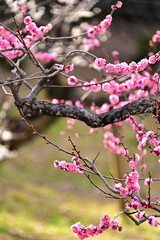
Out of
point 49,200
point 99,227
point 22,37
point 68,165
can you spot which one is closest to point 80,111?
point 68,165

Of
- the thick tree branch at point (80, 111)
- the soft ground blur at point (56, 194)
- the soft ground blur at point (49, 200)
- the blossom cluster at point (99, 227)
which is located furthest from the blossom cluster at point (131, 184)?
the soft ground blur at point (49, 200)

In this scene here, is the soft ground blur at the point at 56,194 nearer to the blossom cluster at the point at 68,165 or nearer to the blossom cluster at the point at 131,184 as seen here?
the blossom cluster at the point at 68,165

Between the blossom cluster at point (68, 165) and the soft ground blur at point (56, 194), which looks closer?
Answer: the blossom cluster at point (68, 165)

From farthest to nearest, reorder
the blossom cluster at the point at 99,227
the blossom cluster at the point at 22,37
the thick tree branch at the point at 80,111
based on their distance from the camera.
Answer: the blossom cluster at the point at 22,37 → the thick tree branch at the point at 80,111 → the blossom cluster at the point at 99,227

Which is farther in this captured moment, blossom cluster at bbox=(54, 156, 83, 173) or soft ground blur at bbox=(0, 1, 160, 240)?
soft ground blur at bbox=(0, 1, 160, 240)

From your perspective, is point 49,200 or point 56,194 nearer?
point 49,200

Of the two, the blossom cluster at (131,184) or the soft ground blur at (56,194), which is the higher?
the soft ground blur at (56,194)

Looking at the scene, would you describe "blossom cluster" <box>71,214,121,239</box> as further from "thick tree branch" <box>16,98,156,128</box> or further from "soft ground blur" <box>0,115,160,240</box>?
"soft ground blur" <box>0,115,160,240</box>

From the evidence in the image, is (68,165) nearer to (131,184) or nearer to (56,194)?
(131,184)

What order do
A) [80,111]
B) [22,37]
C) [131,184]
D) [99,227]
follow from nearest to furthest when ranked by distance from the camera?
[131,184], [99,227], [22,37], [80,111]

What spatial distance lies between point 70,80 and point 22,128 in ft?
11.5

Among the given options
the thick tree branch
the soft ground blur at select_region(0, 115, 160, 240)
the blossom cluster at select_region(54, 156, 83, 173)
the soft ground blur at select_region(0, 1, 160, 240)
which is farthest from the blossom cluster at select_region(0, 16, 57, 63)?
the soft ground blur at select_region(0, 115, 160, 240)

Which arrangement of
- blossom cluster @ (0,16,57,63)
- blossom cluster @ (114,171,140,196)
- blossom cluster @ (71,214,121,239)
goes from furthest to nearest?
blossom cluster @ (0,16,57,63), blossom cluster @ (71,214,121,239), blossom cluster @ (114,171,140,196)

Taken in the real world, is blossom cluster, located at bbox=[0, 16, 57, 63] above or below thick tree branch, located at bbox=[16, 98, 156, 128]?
above
